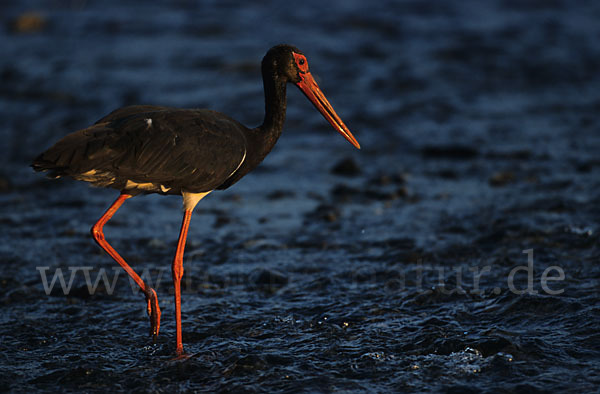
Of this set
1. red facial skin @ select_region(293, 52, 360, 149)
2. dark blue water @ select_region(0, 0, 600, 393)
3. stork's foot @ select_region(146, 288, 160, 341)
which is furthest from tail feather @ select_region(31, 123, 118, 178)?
red facial skin @ select_region(293, 52, 360, 149)

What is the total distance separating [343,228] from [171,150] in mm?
2462

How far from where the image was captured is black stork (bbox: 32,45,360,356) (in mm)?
4801

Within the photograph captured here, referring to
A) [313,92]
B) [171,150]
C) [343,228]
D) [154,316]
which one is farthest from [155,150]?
[343,228]

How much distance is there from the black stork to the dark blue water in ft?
1.93

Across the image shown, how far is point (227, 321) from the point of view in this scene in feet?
17.9

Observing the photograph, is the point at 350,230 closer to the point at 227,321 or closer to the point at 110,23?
the point at 227,321

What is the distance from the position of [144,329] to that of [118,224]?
2143 millimetres

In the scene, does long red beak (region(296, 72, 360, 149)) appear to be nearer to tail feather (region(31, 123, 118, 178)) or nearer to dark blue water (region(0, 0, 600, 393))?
dark blue water (region(0, 0, 600, 393))

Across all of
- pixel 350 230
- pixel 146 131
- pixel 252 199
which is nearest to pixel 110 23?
pixel 252 199

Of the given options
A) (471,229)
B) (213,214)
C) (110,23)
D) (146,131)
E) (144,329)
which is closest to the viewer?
(146,131)

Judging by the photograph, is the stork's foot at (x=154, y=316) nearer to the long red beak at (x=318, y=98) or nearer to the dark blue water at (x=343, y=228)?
the dark blue water at (x=343, y=228)

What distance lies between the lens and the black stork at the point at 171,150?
4.80 m

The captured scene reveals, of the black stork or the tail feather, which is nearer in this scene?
the tail feather

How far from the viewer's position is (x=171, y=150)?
507 centimetres
